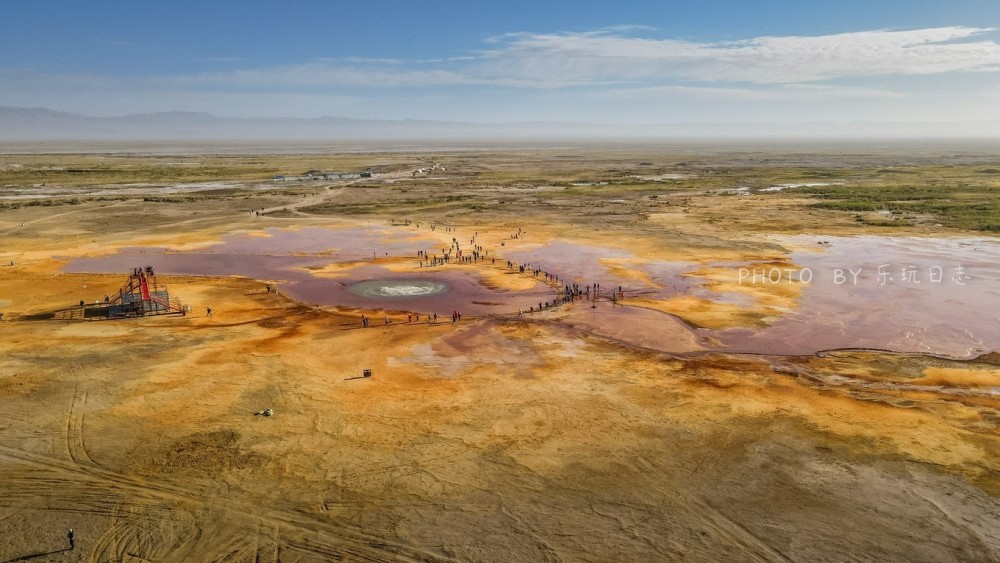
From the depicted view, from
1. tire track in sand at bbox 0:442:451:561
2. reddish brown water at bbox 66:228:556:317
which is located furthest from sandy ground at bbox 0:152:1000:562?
reddish brown water at bbox 66:228:556:317

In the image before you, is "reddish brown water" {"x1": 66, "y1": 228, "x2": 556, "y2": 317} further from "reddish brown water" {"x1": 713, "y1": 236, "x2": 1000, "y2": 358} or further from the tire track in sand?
the tire track in sand

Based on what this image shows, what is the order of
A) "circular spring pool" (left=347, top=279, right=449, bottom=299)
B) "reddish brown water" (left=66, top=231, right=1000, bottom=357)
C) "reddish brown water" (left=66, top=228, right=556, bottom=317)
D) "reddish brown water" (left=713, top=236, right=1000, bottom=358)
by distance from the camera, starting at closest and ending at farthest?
"reddish brown water" (left=713, top=236, right=1000, bottom=358) → "reddish brown water" (left=66, top=231, right=1000, bottom=357) → "reddish brown water" (left=66, top=228, right=556, bottom=317) → "circular spring pool" (left=347, top=279, right=449, bottom=299)

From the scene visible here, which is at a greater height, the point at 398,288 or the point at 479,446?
the point at 398,288

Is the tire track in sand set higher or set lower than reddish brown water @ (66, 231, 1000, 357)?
lower

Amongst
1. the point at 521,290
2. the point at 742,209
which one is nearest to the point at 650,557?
the point at 521,290

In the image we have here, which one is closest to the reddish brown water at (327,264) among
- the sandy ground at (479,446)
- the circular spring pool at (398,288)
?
the circular spring pool at (398,288)

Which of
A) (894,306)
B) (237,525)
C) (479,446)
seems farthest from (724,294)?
(237,525)

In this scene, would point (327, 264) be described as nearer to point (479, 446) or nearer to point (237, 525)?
point (479, 446)

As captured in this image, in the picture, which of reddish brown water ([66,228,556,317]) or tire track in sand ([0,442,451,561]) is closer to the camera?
tire track in sand ([0,442,451,561])
